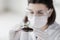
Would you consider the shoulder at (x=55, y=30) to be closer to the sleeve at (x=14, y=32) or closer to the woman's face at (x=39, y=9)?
the woman's face at (x=39, y=9)

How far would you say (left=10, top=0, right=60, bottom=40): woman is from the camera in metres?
0.99

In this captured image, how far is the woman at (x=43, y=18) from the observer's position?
39.2 inches

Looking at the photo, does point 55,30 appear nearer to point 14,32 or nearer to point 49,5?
point 49,5

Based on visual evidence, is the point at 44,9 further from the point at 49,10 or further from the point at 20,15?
the point at 20,15

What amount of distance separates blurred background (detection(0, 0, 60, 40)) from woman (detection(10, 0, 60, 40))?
0.28 ft

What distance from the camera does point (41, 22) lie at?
100cm

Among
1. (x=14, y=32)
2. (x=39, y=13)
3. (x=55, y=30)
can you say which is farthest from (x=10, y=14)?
(x=55, y=30)

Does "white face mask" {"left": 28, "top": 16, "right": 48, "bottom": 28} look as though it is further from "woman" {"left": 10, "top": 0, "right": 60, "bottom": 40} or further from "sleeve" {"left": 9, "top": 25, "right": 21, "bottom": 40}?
"sleeve" {"left": 9, "top": 25, "right": 21, "bottom": 40}

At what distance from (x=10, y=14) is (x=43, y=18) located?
0.88ft

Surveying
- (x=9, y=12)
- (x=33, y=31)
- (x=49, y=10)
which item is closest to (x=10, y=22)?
(x=9, y=12)

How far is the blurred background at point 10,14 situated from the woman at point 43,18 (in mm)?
87

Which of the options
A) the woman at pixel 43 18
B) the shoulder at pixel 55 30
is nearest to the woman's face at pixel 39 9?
the woman at pixel 43 18

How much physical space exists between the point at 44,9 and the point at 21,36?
0.87 ft


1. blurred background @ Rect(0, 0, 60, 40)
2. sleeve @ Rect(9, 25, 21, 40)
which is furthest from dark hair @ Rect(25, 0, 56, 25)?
sleeve @ Rect(9, 25, 21, 40)
